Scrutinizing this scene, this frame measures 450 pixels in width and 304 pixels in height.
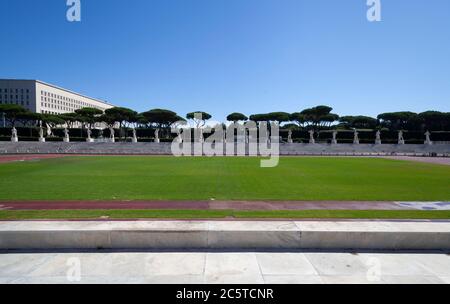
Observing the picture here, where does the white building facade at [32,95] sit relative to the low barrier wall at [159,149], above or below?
above

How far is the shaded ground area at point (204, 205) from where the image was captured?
8805 mm

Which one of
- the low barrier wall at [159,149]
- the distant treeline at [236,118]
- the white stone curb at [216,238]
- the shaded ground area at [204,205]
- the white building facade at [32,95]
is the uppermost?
the white building facade at [32,95]

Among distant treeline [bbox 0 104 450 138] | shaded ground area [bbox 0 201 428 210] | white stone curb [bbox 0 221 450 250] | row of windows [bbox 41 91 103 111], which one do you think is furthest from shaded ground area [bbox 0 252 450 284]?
row of windows [bbox 41 91 103 111]

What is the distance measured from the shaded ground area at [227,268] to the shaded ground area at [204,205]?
4.02m

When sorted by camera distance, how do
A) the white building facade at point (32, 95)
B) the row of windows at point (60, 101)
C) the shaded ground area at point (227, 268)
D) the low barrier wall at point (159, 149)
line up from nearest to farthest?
1. the shaded ground area at point (227, 268)
2. the low barrier wall at point (159, 149)
3. the white building facade at point (32, 95)
4. the row of windows at point (60, 101)

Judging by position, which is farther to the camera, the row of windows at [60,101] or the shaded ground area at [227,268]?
the row of windows at [60,101]

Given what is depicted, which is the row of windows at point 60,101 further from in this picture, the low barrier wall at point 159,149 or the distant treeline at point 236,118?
the low barrier wall at point 159,149

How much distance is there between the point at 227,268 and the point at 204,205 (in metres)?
5.08

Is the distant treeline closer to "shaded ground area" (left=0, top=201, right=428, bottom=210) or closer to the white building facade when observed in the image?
the white building facade

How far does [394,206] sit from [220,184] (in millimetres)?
7888

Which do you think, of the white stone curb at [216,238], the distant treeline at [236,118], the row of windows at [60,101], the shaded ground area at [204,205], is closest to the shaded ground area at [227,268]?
the white stone curb at [216,238]

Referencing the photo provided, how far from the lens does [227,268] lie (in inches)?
168

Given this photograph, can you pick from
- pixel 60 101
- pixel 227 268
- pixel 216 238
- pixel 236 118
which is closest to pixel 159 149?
pixel 236 118
